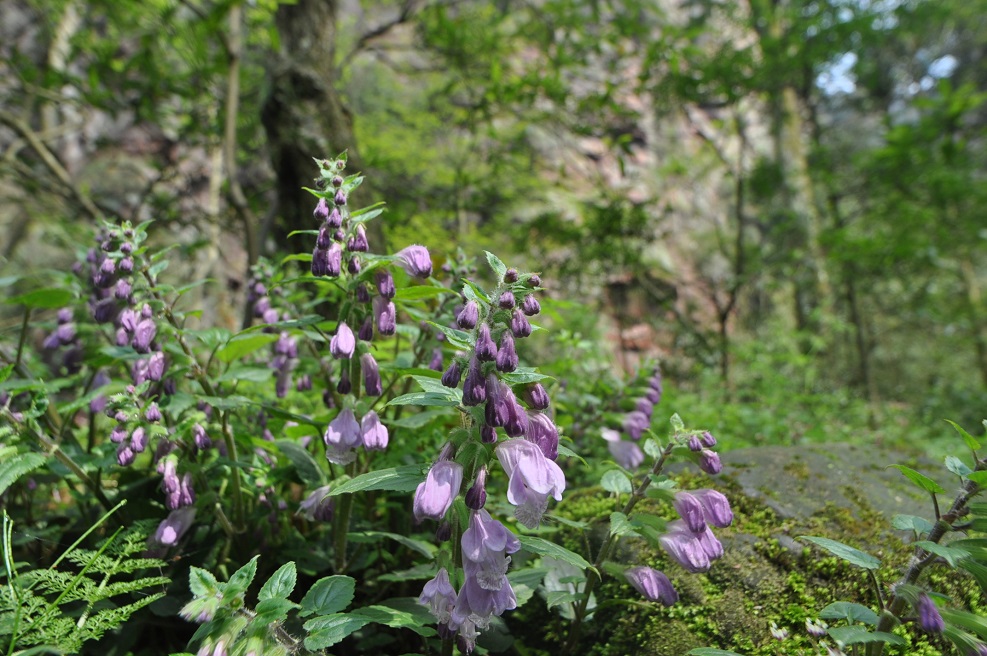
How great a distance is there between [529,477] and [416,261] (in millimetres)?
733

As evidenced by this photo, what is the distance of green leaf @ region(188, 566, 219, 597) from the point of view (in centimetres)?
112

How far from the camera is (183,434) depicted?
5.81 ft

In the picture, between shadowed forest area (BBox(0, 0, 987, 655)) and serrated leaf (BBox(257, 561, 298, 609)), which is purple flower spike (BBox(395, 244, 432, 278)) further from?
serrated leaf (BBox(257, 561, 298, 609))

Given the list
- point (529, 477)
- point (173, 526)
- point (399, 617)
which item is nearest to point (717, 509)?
point (529, 477)

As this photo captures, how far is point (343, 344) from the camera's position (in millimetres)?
1578

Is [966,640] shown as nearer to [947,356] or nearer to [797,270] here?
[797,270]

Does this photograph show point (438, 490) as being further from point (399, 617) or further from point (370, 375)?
point (370, 375)

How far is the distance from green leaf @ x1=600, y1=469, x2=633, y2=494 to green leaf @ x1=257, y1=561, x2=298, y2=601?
96 centimetres

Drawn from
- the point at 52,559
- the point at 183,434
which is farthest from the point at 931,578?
the point at 52,559

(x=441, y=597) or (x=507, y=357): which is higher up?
(x=507, y=357)

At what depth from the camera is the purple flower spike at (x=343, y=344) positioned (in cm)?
157

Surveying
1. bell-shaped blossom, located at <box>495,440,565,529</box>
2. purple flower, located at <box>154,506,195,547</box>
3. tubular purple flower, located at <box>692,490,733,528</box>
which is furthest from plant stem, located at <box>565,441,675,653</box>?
purple flower, located at <box>154,506,195,547</box>

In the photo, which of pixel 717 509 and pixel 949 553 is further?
pixel 717 509

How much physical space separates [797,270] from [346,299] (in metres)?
9.42
